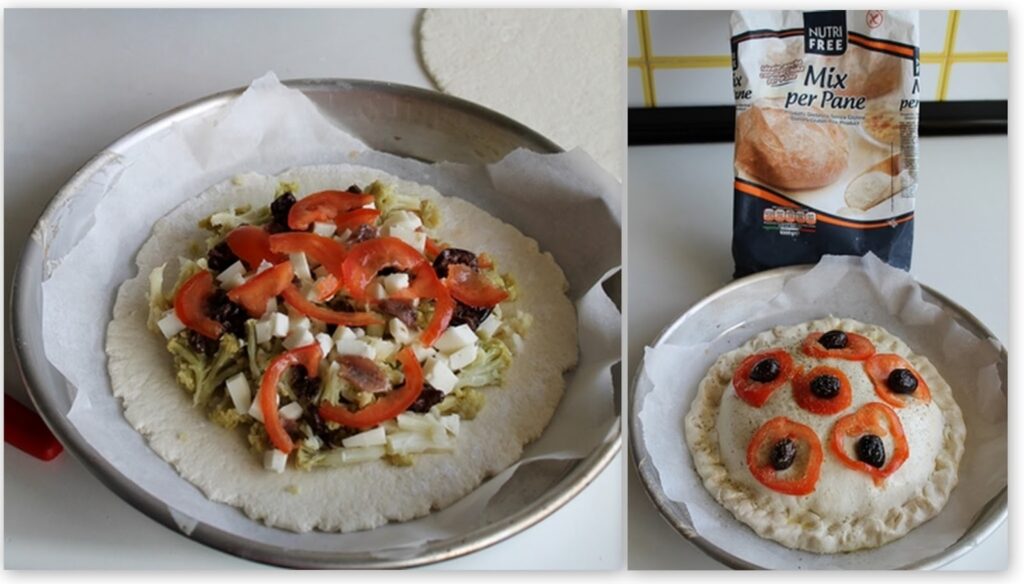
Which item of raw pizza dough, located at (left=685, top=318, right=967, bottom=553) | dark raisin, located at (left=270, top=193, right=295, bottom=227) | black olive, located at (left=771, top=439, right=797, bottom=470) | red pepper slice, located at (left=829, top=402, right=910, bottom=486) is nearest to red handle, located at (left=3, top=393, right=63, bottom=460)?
dark raisin, located at (left=270, top=193, right=295, bottom=227)

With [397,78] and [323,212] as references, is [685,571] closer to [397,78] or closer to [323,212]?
[323,212]

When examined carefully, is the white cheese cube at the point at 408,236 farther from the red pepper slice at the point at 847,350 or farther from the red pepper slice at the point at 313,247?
the red pepper slice at the point at 847,350

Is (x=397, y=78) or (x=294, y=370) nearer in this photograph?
(x=294, y=370)

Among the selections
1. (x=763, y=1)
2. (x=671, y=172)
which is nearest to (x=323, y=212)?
(x=671, y=172)

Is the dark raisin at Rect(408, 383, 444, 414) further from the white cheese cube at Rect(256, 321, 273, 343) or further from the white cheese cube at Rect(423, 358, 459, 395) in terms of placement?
the white cheese cube at Rect(256, 321, 273, 343)

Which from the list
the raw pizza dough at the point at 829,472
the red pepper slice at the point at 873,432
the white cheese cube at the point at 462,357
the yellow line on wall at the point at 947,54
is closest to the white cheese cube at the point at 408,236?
the white cheese cube at the point at 462,357

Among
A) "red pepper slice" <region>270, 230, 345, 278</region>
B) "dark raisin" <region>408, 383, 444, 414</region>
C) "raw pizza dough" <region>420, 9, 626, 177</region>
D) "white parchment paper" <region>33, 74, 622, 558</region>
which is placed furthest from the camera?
"raw pizza dough" <region>420, 9, 626, 177</region>

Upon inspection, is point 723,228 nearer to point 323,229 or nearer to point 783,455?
point 783,455
